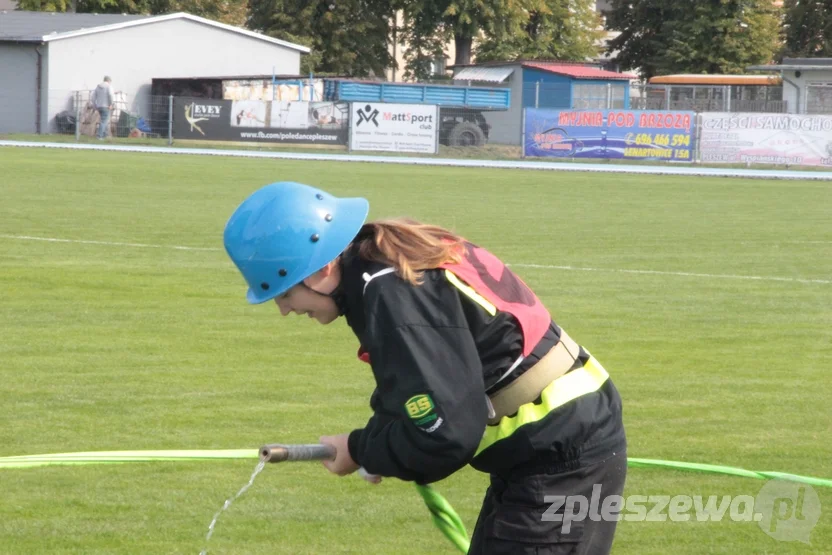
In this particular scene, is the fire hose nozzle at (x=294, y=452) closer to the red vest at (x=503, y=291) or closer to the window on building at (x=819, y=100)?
the red vest at (x=503, y=291)

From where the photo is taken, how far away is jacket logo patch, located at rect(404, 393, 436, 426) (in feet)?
9.98

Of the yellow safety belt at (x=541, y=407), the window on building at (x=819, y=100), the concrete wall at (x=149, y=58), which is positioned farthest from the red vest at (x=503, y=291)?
the concrete wall at (x=149, y=58)

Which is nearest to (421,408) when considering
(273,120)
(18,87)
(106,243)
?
(106,243)

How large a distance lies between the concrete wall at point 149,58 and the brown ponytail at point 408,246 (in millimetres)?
45737

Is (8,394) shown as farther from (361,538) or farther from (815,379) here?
(815,379)

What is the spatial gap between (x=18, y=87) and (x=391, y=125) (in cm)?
1625

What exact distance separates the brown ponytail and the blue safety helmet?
0.05 metres

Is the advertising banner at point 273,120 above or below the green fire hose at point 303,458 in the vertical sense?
above

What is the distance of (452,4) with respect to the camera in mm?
68562

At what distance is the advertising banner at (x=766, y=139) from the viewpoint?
35.7 m

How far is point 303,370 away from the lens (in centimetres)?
913

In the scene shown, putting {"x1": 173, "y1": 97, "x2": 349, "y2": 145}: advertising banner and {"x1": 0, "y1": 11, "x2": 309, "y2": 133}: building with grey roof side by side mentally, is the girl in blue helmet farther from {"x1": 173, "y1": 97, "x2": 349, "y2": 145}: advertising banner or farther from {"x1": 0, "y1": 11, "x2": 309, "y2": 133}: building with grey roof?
{"x1": 0, "y1": 11, "x2": 309, "y2": 133}: building with grey roof

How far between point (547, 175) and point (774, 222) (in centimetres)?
1252

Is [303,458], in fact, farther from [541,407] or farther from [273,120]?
[273,120]
